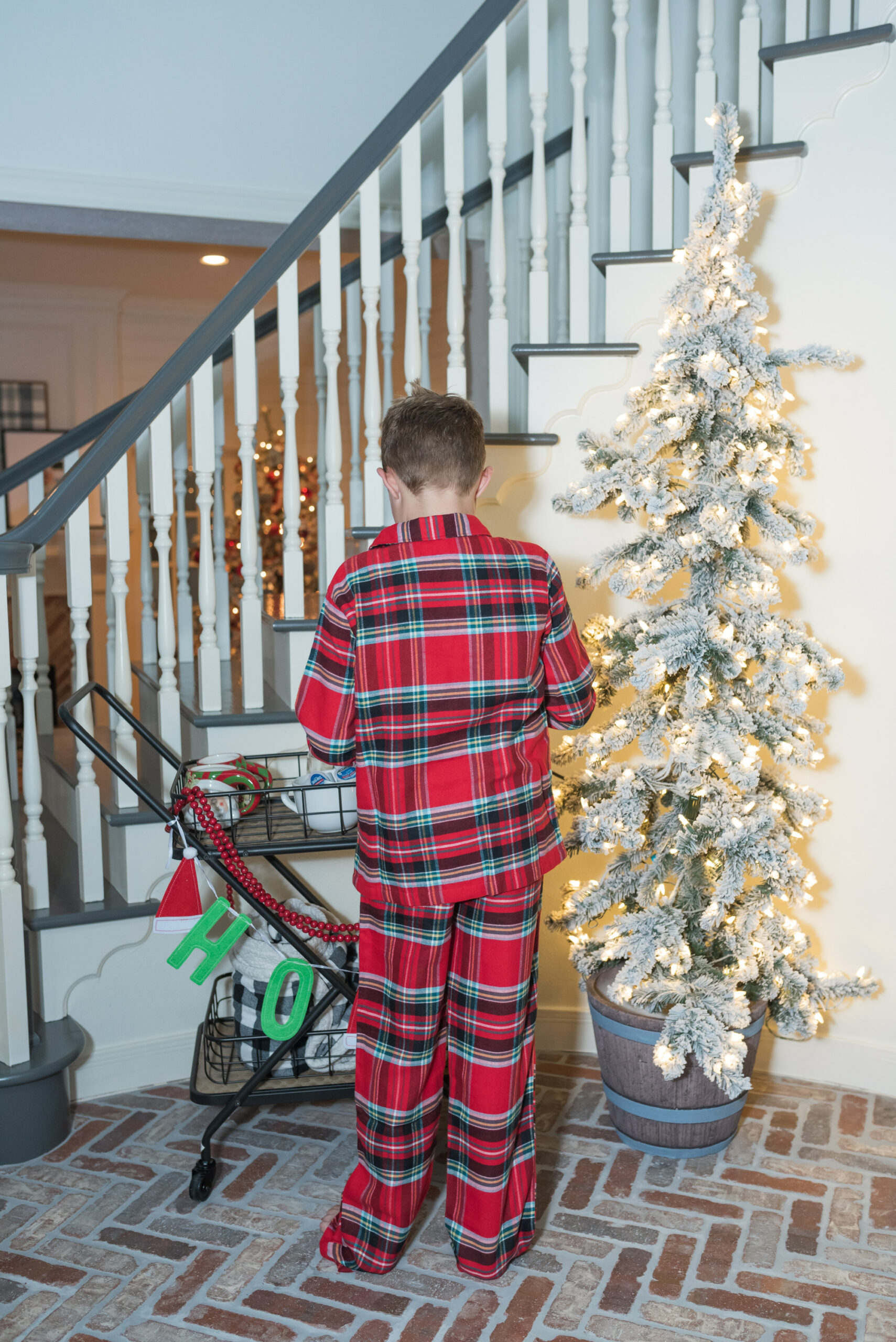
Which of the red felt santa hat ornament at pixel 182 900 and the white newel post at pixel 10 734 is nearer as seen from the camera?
the red felt santa hat ornament at pixel 182 900

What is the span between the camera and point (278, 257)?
272cm

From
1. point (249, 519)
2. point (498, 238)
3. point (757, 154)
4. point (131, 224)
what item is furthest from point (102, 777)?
point (757, 154)

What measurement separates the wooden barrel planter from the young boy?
46 centimetres

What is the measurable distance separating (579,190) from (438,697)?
5.50 ft

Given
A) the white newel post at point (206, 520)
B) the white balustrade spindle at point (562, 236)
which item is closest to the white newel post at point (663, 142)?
the white balustrade spindle at point (562, 236)

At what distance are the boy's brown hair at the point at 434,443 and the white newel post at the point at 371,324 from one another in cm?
87

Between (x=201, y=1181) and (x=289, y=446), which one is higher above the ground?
(x=289, y=446)

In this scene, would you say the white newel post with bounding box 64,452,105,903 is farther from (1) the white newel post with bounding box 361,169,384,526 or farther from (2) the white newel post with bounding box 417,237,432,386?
(2) the white newel post with bounding box 417,237,432,386

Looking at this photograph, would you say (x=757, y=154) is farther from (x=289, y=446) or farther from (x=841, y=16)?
(x=289, y=446)

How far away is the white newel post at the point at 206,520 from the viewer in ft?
9.04

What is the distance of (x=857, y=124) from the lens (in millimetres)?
2637

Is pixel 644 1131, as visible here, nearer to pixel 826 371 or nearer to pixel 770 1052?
pixel 770 1052

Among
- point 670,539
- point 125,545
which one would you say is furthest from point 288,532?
point 670,539

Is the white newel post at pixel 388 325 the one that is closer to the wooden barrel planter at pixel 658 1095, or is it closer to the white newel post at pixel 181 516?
the white newel post at pixel 181 516
